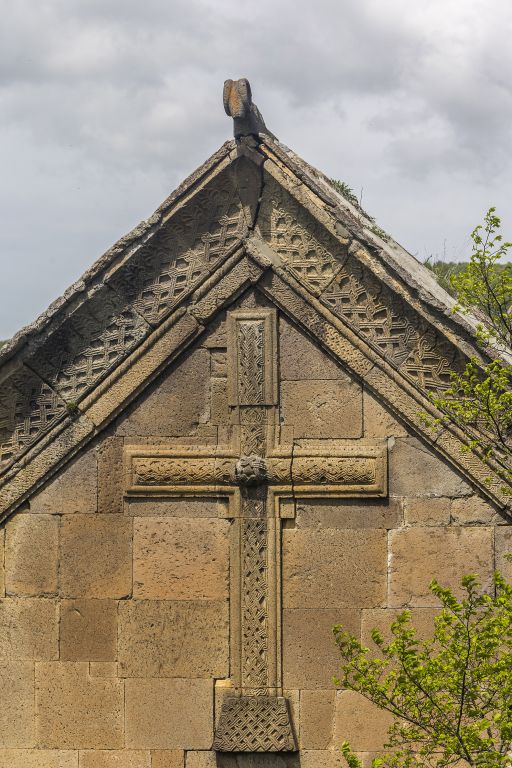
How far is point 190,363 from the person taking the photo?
7.87 metres

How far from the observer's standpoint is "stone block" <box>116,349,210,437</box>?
785cm

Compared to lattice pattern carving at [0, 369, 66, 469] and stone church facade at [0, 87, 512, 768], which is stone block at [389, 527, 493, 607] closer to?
stone church facade at [0, 87, 512, 768]

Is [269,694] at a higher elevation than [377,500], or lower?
lower

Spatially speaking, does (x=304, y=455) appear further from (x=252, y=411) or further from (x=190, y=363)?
(x=190, y=363)

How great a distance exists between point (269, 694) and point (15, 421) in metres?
2.53

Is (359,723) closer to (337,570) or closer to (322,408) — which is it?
(337,570)

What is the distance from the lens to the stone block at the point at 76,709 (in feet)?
25.3

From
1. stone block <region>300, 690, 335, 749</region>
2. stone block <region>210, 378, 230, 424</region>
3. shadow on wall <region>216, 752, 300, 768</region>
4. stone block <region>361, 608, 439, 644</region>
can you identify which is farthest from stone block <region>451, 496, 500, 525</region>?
shadow on wall <region>216, 752, 300, 768</region>

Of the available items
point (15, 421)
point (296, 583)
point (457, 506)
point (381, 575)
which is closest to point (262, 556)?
point (296, 583)

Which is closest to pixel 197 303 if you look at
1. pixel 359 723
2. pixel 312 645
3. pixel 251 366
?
pixel 251 366

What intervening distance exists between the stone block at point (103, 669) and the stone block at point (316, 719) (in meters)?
1.28

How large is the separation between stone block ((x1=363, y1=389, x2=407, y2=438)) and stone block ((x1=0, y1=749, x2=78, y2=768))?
295 centimetres

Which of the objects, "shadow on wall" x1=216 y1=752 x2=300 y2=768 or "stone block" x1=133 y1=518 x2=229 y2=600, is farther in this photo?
"stone block" x1=133 y1=518 x2=229 y2=600

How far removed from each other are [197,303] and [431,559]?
2.33m
